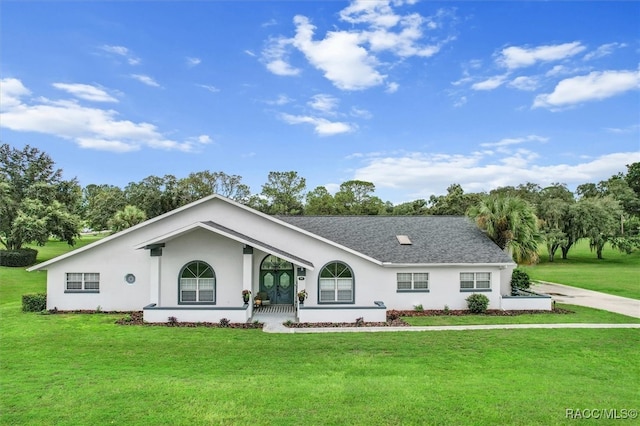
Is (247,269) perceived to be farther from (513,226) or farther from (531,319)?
(513,226)

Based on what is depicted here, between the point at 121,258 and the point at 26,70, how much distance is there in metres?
10.6

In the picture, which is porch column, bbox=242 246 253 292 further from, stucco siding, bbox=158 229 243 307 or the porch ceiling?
stucco siding, bbox=158 229 243 307

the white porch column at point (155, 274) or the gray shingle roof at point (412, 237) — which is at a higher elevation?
the gray shingle roof at point (412, 237)

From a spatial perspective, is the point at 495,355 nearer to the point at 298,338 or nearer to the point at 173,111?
the point at 298,338

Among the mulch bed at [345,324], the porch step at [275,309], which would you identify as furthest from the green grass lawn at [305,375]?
the porch step at [275,309]

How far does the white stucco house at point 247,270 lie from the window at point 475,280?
0.16ft

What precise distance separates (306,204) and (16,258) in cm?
4346

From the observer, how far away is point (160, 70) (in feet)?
77.3

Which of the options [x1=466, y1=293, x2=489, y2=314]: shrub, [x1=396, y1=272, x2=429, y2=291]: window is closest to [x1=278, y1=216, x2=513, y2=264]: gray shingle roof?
[x1=396, y1=272, x2=429, y2=291]: window

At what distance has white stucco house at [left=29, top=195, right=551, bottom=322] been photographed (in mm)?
17359

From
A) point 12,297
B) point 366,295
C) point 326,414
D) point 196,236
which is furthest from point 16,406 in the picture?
point 12,297

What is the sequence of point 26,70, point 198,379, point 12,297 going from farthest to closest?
1. point 12,297
2. point 26,70
3. point 198,379

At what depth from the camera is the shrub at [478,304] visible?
717 inches

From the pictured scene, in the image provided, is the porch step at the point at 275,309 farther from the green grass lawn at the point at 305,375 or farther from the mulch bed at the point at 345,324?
the green grass lawn at the point at 305,375
